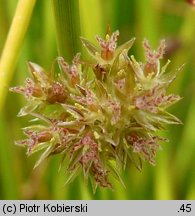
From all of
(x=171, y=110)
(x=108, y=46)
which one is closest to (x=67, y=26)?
(x=108, y=46)

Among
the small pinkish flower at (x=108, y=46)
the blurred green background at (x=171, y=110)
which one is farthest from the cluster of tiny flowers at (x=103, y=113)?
the blurred green background at (x=171, y=110)

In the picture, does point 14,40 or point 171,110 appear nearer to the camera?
point 14,40

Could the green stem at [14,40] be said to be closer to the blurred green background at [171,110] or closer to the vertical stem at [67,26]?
the vertical stem at [67,26]

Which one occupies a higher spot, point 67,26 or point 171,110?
point 67,26

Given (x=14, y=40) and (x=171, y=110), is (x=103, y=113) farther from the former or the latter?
(x=171, y=110)
